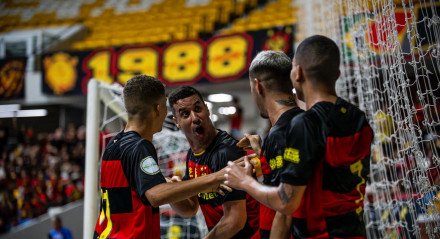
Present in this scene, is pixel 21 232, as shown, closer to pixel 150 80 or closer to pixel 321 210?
pixel 150 80

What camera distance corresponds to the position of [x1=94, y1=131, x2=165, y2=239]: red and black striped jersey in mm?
2785

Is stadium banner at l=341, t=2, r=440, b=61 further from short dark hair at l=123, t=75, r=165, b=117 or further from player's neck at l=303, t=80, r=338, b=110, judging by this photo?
short dark hair at l=123, t=75, r=165, b=117

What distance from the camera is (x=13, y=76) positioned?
51.7ft

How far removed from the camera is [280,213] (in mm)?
2367

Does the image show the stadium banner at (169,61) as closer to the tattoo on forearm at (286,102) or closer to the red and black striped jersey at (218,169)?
the red and black striped jersey at (218,169)

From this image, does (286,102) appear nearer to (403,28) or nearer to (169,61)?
(403,28)

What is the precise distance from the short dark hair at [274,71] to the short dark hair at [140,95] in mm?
703

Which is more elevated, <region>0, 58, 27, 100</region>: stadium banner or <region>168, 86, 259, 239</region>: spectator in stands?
<region>0, 58, 27, 100</region>: stadium banner

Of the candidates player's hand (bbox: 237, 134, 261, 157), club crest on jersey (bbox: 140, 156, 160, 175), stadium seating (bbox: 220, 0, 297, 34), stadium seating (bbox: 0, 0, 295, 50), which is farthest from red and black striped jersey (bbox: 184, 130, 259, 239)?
stadium seating (bbox: 220, 0, 297, 34)

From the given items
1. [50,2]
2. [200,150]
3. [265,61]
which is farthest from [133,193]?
[50,2]

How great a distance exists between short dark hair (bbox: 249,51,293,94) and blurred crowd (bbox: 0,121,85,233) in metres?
11.6

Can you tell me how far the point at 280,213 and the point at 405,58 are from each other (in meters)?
1.94

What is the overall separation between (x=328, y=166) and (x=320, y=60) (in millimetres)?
493

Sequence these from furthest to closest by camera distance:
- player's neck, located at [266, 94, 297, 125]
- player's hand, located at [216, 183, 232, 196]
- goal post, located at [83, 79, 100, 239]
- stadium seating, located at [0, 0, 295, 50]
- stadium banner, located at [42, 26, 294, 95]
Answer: stadium seating, located at [0, 0, 295, 50]
stadium banner, located at [42, 26, 294, 95]
goal post, located at [83, 79, 100, 239]
player's hand, located at [216, 183, 232, 196]
player's neck, located at [266, 94, 297, 125]
